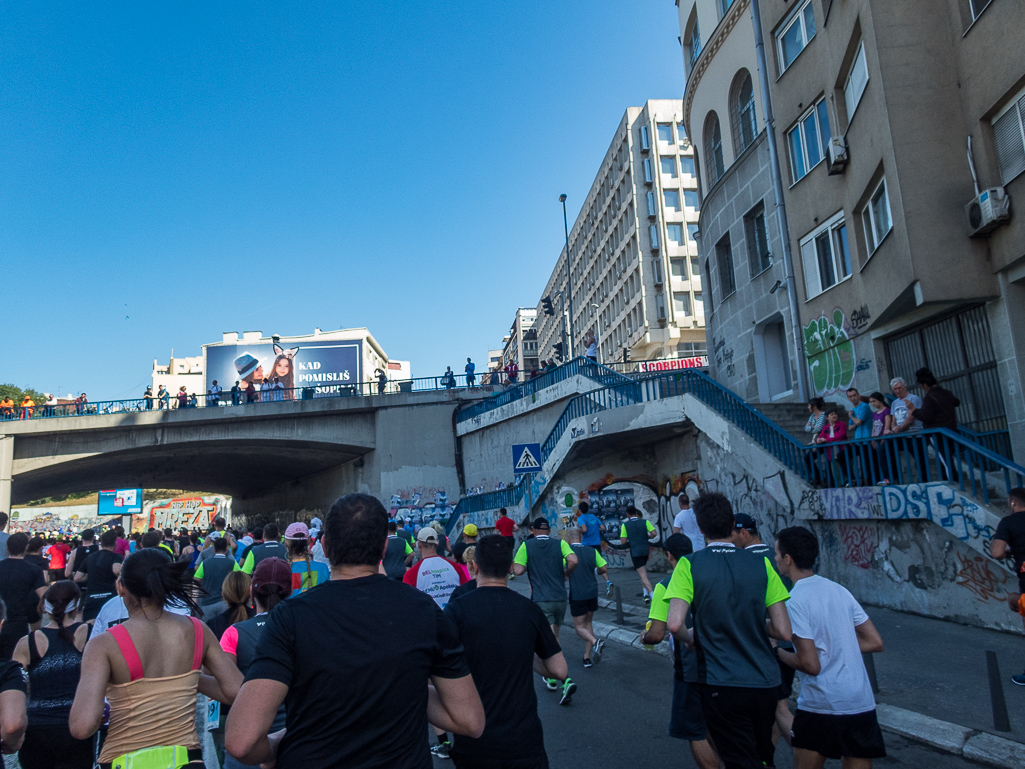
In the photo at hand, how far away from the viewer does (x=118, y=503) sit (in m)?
37.9

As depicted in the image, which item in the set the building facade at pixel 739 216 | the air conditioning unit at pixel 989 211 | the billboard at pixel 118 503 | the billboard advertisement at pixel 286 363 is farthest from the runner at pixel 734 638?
the billboard advertisement at pixel 286 363

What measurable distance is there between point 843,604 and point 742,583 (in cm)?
54

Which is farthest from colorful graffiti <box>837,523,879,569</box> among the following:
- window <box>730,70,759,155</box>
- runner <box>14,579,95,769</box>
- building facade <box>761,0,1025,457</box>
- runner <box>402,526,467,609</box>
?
window <box>730,70,759,155</box>

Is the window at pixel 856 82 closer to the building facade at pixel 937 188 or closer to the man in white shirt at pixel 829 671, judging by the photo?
the building facade at pixel 937 188

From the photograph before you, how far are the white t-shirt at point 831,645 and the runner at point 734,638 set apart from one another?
11cm

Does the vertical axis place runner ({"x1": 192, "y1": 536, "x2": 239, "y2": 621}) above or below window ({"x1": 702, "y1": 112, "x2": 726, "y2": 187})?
below

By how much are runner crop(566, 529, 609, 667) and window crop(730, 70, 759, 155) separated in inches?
560

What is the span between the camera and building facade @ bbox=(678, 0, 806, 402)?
18.0 m

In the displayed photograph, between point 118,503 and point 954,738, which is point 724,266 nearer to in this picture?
point 954,738

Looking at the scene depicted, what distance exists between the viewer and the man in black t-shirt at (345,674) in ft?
7.54

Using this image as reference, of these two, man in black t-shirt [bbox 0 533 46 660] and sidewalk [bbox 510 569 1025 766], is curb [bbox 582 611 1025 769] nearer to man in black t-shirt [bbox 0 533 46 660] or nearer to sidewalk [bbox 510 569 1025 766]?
sidewalk [bbox 510 569 1025 766]

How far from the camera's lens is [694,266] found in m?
50.0

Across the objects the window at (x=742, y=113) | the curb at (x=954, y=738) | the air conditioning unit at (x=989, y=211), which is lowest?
the curb at (x=954, y=738)

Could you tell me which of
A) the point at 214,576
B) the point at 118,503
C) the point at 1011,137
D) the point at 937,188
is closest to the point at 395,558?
the point at 214,576
